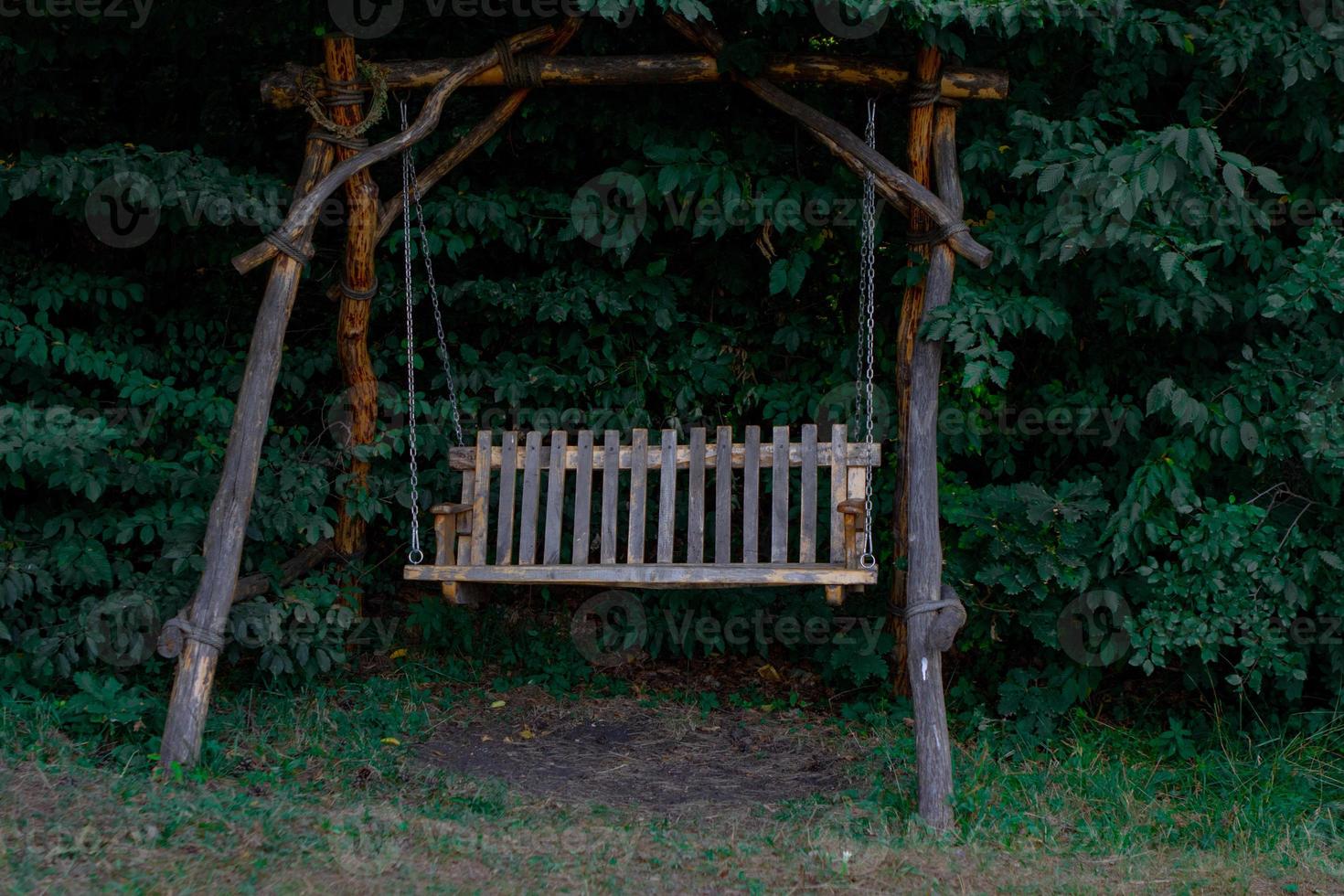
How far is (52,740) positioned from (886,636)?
392 cm

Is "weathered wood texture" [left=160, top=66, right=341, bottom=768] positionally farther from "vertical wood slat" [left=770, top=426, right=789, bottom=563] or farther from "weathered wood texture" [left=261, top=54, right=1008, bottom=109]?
"vertical wood slat" [left=770, top=426, right=789, bottom=563]

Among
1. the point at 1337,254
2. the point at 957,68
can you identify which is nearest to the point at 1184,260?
the point at 1337,254

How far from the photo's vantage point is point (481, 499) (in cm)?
562

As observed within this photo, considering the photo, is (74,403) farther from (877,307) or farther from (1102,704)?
(1102,704)

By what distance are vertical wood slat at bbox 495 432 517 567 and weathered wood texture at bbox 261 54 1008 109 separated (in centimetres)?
169

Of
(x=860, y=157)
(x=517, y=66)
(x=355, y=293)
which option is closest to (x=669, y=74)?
(x=517, y=66)

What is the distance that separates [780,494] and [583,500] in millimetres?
913

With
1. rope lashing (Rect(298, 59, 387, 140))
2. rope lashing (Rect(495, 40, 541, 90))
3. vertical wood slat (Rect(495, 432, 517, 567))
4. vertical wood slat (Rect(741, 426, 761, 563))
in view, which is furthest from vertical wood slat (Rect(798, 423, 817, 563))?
rope lashing (Rect(298, 59, 387, 140))

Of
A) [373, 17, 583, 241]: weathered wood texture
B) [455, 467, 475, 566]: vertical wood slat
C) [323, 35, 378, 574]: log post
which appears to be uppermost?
[373, 17, 583, 241]: weathered wood texture

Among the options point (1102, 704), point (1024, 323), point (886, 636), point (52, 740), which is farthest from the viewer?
point (886, 636)

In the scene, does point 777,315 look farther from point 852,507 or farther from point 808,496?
point 852,507

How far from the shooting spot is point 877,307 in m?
6.48

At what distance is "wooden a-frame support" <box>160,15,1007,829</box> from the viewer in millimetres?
4816

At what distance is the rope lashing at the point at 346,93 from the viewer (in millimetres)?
5445
